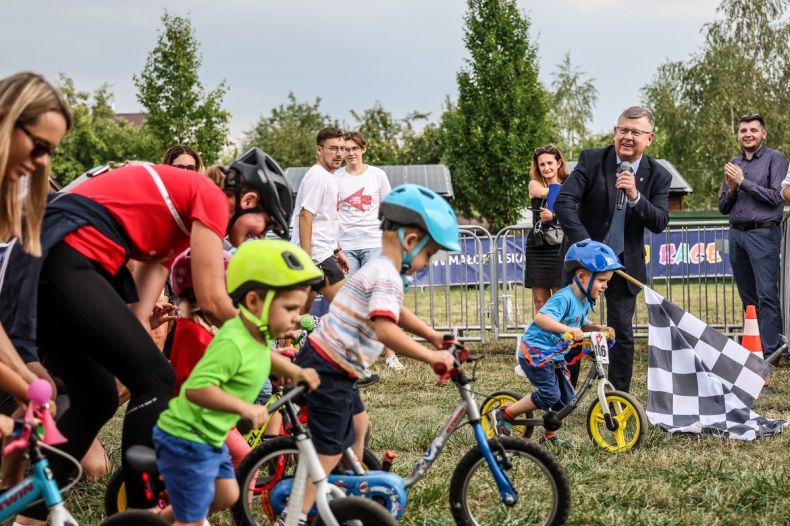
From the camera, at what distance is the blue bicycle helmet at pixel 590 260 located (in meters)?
5.80

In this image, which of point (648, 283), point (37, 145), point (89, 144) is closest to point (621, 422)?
point (37, 145)

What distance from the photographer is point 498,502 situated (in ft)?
13.1

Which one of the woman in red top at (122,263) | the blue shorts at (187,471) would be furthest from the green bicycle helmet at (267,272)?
the blue shorts at (187,471)


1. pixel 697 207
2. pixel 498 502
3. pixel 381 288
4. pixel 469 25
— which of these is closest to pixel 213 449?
pixel 381 288

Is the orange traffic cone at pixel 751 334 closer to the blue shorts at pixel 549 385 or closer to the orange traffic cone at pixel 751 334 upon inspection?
the orange traffic cone at pixel 751 334

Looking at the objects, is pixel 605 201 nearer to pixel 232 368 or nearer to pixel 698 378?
pixel 698 378

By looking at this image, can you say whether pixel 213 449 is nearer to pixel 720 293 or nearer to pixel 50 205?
pixel 50 205

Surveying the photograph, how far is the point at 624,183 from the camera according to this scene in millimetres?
6457

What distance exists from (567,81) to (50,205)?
56524 mm

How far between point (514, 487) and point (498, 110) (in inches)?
1134

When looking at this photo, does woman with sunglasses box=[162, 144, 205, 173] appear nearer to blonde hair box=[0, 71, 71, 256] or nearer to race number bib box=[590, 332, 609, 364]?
race number bib box=[590, 332, 609, 364]

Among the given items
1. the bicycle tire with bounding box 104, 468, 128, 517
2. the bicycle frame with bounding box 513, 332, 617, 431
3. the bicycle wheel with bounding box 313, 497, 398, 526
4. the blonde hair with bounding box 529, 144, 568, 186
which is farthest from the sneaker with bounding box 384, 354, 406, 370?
the bicycle wheel with bounding box 313, 497, 398, 526

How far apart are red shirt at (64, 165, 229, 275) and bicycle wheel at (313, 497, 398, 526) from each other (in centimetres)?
102

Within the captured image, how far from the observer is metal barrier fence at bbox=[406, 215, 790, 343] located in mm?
11289
